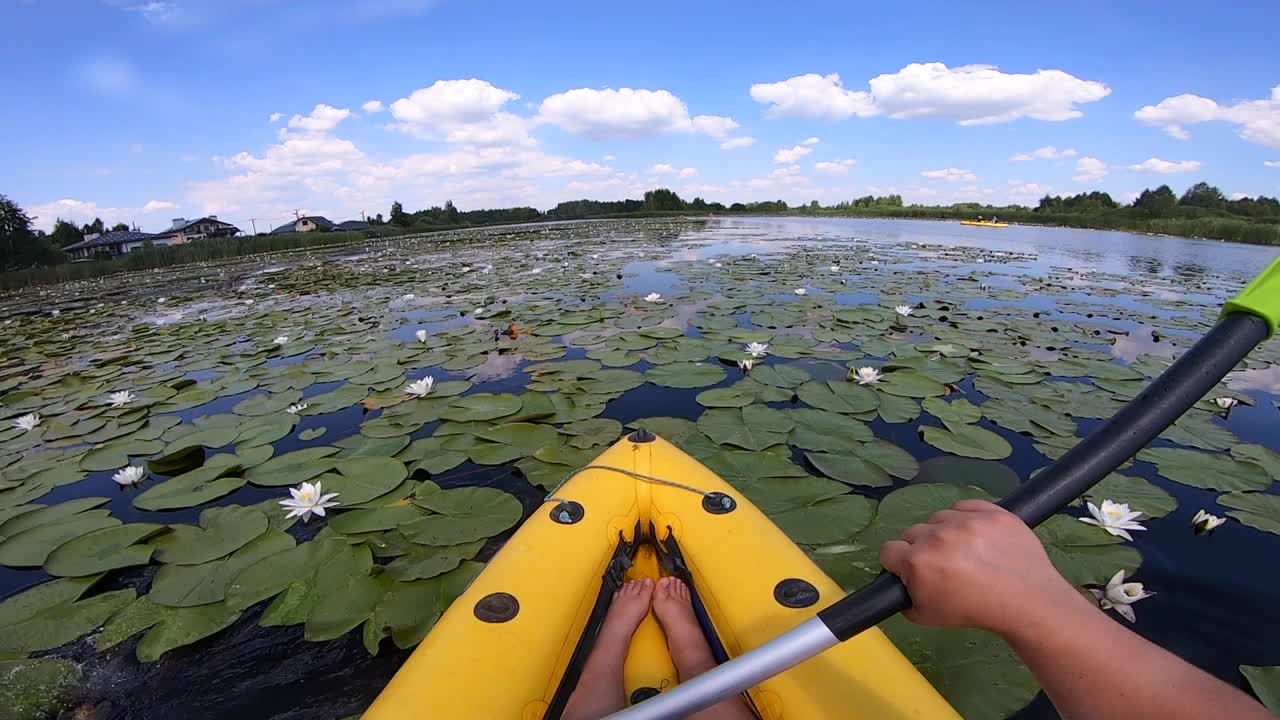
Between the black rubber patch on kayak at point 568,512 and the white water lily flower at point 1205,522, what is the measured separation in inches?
86.5

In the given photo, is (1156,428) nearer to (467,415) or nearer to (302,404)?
(467,415)

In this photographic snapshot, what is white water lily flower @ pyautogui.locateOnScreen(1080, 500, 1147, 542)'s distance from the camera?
5.78 ft

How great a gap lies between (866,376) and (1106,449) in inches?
97.3

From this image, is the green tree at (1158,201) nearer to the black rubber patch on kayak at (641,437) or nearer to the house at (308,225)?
the black rubber patch on kayak at (641,437)

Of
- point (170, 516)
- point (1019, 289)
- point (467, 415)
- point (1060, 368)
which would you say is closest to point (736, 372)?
point (467, 415)

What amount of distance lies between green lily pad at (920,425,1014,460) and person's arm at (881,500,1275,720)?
1.93 meters

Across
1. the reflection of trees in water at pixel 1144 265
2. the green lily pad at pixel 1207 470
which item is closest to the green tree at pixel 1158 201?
the reflection of trees in water at pixel 1144 265

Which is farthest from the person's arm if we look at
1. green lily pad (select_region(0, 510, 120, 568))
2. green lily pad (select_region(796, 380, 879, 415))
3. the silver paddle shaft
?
green lily pad (select_region(0, 510, 120, 568))

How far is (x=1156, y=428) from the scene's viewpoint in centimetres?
75

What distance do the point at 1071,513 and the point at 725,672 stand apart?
6.08 ft

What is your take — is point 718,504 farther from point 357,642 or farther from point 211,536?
point 211,536

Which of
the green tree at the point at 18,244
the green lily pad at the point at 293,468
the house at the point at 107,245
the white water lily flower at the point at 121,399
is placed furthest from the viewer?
the house at the point at 107,245

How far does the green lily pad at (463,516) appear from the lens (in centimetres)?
192

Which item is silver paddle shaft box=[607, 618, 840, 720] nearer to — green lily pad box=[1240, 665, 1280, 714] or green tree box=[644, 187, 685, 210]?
green lily pad box=[1240, 665, 1280, 714]
